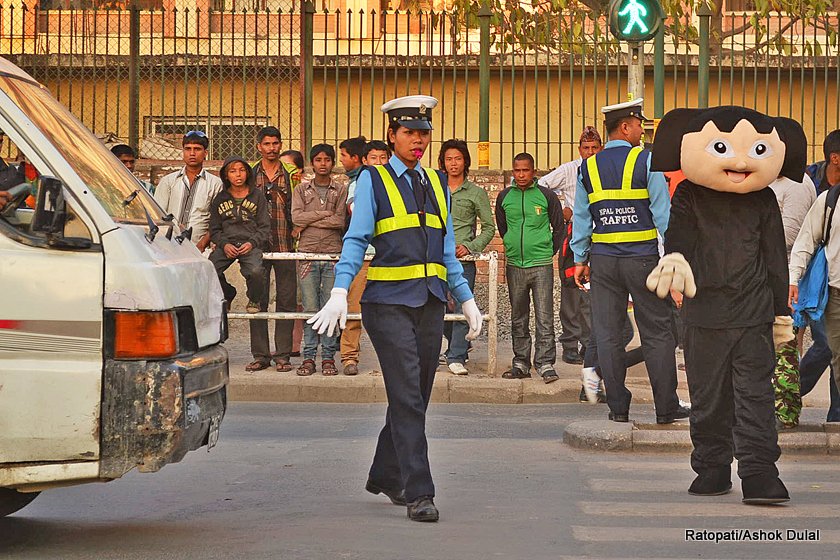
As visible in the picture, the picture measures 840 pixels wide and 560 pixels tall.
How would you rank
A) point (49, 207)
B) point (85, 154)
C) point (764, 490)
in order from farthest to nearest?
point (764, 490) → point (85, 154) → point (49, 207)

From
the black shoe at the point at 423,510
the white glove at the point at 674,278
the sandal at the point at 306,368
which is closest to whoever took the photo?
the black shoe at the point at 423,510

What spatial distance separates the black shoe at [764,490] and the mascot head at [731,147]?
141 centimetres

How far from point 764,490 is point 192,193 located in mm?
6933

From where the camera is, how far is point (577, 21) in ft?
60.9

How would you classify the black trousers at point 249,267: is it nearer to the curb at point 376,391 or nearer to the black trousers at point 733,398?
the curb at point 376,391

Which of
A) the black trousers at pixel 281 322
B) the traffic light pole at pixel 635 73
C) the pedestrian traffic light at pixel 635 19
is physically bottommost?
the black trousers at pixel 281 322

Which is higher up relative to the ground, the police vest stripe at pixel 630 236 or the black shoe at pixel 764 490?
the police vest stripe at pixel 630 236

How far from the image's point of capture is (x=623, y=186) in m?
9.66

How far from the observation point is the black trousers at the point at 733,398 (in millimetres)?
7625

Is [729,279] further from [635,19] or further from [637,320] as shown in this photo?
[635,19]

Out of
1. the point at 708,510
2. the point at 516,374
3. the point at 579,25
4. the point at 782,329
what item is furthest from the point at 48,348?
the point at 579,25

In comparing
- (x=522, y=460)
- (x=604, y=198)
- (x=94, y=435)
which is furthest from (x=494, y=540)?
(x=604, y=198)

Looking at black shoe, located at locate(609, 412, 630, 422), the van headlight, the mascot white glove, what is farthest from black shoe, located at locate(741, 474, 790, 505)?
the van headlight

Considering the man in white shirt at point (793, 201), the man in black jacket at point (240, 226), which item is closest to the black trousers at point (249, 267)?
the man in black jacket at point (240, 226)
